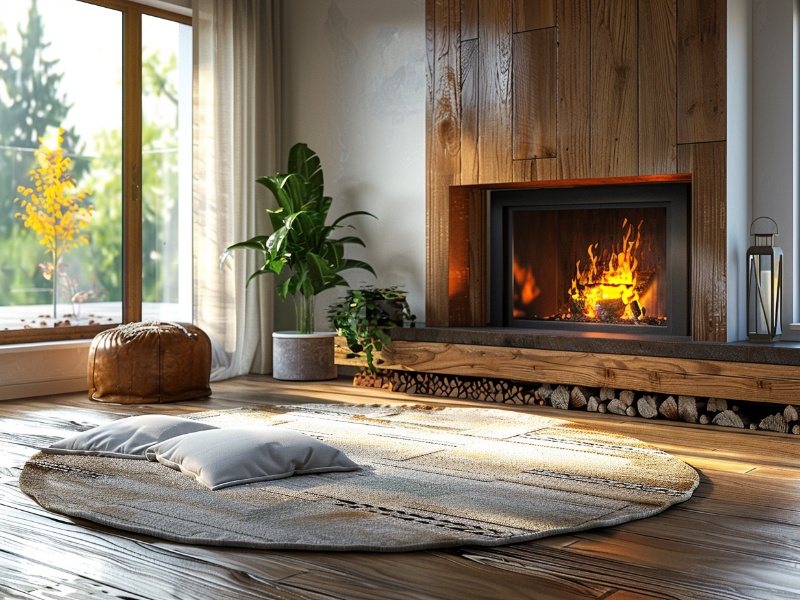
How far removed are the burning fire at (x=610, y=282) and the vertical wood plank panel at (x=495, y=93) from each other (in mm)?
652

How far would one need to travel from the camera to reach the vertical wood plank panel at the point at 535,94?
4691 mm

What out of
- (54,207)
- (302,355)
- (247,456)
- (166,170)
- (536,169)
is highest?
(166,170)

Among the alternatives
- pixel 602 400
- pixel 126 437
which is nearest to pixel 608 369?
pixel 602 400

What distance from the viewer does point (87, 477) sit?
2918 millimetres

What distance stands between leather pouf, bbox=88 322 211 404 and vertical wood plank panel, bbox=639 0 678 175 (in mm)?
2382

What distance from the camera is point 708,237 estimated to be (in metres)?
4.28

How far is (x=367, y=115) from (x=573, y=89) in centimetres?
148

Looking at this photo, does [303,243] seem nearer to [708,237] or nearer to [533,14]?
[533,14]

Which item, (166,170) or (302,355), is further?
(166,170)

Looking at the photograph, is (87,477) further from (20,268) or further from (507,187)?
(507,187)

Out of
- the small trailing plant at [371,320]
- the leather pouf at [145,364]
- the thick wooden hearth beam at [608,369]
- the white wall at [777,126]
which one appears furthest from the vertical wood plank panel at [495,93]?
the leather pouf at [145,364]

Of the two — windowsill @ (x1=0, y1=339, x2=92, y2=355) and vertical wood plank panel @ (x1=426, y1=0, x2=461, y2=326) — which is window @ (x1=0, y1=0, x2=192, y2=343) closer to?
windowsill @ (x1=0, y1=339, x2=92, y2=355)

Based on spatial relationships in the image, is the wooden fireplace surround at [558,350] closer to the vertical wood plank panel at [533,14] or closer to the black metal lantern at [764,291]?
the black metal lantern at [764,291]

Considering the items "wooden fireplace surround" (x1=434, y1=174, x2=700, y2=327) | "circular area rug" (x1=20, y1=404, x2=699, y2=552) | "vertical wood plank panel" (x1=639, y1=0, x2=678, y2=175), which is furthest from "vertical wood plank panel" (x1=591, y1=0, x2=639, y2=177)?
"circular area rug" (x1=20, y1=404, x2=699, y2=552)
